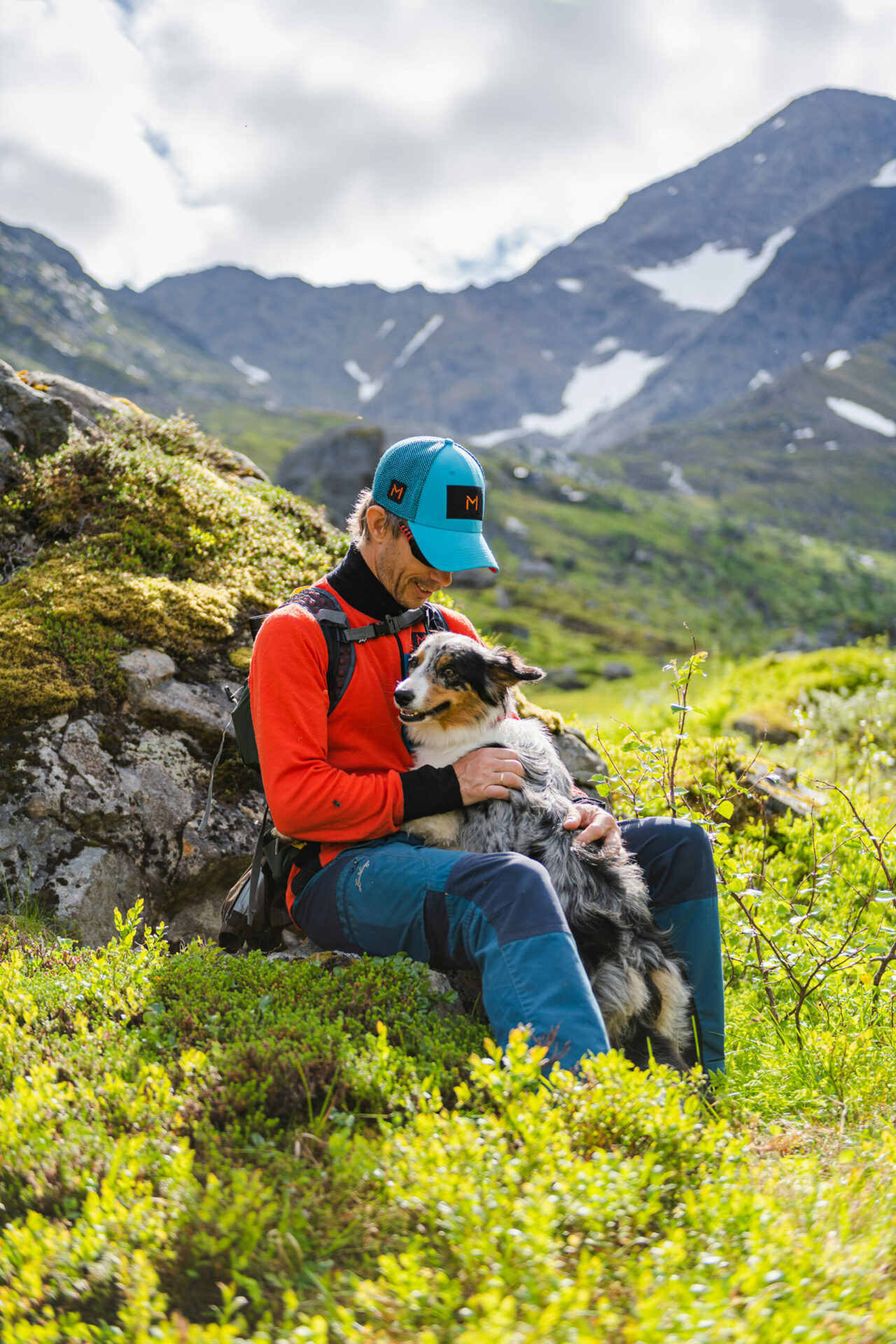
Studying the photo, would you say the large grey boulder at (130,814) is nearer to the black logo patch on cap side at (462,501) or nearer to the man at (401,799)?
the man at (401,799)

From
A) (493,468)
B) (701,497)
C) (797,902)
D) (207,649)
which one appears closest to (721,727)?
(797,902)

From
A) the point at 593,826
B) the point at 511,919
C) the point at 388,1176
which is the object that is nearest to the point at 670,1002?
the point at 593,826

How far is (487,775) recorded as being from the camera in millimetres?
4789

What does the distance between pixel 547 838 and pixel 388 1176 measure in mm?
2069

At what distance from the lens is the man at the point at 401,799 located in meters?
4.12

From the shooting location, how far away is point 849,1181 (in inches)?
123

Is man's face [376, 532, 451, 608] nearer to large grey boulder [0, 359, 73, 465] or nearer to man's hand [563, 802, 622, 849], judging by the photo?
man's hand [563, 802, 622, 849]

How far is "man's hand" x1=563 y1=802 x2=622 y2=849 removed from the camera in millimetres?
4543

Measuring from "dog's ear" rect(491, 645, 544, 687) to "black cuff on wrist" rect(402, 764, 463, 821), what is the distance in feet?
2.70

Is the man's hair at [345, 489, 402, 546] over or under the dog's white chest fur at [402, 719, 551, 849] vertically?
over

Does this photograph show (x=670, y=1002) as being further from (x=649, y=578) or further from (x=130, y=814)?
(x=649, y=578)

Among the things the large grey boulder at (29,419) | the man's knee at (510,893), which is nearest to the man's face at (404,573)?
the man's knee at (510,893)

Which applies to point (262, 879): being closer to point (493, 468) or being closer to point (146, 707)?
point (146, 707)

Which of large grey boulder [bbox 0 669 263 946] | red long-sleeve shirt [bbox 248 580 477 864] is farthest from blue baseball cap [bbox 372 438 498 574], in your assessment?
large grey boulder [bbox 0 669 263 946]
